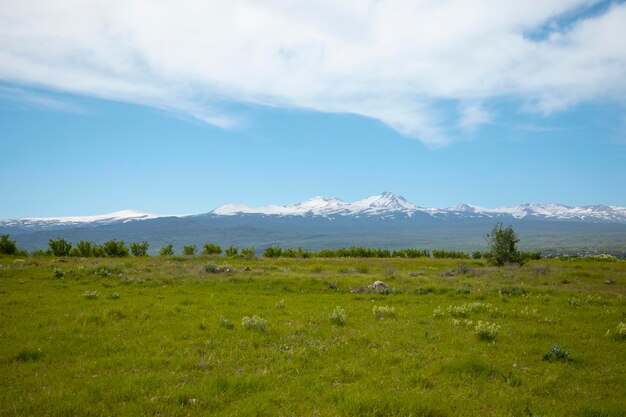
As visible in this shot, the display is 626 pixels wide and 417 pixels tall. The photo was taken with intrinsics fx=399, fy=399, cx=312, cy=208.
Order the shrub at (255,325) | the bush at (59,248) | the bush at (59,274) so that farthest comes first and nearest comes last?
1. the bush at (59,248)
2. the bush at (59,274)
3. the shrub at (255,325)

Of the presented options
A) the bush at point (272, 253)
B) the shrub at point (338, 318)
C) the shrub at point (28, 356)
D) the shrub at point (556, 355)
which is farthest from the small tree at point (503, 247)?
the shrub at point (28, 356)

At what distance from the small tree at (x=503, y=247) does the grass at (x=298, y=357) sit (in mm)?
25022

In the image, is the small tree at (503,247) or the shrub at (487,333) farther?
the small tree at (503,247)

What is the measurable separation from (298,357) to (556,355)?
27.5ft

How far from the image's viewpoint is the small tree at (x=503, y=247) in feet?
161

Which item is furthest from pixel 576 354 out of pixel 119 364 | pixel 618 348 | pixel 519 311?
pixel 119 364

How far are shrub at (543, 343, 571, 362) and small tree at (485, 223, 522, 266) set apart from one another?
3867cm

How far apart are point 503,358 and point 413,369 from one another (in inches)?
140

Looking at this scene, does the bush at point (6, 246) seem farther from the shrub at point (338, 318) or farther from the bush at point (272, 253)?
the shrub at point (338, 318)

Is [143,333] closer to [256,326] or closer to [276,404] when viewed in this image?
[256,326]

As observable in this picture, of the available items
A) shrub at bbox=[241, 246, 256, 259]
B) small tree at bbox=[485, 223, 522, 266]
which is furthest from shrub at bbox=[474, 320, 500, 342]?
shrub at bbox=[241, 246, 256, 259]

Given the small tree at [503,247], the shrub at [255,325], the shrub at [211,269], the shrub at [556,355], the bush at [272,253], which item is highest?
the small tree at [503,247]

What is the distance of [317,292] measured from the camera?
28.4 metres

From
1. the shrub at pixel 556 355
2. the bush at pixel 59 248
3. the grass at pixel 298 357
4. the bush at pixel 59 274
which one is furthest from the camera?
the bush at pixel 59 248
